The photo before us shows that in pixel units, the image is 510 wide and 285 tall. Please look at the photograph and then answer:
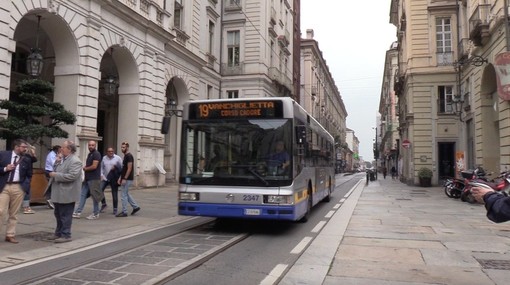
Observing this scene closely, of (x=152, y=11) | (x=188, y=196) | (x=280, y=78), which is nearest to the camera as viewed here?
(x=188, y=196)

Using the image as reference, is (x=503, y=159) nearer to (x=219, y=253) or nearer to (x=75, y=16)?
(x=219, y=253)

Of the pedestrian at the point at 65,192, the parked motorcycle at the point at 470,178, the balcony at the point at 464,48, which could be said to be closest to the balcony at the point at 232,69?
the balcony at the point at 464,48

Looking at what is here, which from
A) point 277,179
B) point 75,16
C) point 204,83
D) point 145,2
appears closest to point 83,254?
point 277,179

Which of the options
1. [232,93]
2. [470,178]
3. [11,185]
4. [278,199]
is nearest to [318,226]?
[278,199]

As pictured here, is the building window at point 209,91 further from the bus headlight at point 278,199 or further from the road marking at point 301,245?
the road marking at point 301,245

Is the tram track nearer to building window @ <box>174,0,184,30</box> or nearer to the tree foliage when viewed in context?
the tree foliage

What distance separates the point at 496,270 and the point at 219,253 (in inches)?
168

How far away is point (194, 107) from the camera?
9.91 meters

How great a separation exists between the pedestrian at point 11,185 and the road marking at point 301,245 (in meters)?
4.90

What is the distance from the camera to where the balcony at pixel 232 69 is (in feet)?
114

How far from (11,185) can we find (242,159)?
4.30m

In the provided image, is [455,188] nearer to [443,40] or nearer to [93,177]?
[443,40]

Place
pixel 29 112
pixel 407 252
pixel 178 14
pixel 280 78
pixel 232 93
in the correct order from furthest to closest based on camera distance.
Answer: pixel 280 78 → pixel 232 93 → pixel 178 14 → pixel 29 112 → pixel 407 252

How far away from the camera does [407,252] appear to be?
7.92m
